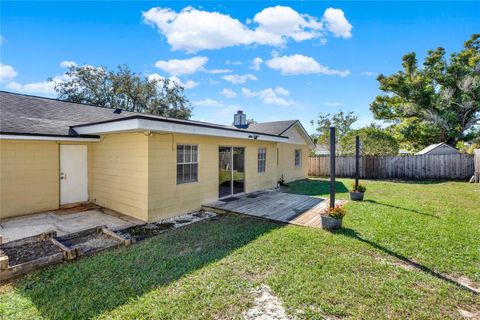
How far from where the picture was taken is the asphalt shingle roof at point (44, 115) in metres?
6.79

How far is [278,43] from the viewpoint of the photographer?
1274 cm

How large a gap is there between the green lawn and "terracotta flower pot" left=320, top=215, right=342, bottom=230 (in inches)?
8.2

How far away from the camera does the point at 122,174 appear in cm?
705

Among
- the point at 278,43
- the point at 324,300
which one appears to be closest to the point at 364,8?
the point at 278,43

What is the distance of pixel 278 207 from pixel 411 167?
12.9m

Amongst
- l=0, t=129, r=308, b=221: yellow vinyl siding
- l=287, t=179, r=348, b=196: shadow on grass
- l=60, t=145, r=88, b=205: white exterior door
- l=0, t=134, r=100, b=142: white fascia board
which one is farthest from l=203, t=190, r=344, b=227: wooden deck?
l=0, t=134, r=100, b=142: white fascia board

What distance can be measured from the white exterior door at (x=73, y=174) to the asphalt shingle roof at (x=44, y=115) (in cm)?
68

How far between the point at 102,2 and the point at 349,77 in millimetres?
18659

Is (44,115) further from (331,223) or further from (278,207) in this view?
(331,223)

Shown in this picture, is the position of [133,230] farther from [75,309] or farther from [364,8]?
[364,8]

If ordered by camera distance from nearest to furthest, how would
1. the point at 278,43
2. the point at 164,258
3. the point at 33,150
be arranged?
the point at 164,258 < the point at 33,150 < the point at 278,43

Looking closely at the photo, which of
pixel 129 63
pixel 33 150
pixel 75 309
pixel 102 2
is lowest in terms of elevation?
pixel 75 309

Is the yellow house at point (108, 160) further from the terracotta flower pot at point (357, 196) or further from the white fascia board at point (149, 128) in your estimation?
the terracotta flower pot at point (357, 196)

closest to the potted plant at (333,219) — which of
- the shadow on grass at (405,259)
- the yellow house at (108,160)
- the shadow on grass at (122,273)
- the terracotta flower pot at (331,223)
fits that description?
the terracotta flower pot at (331,223)
